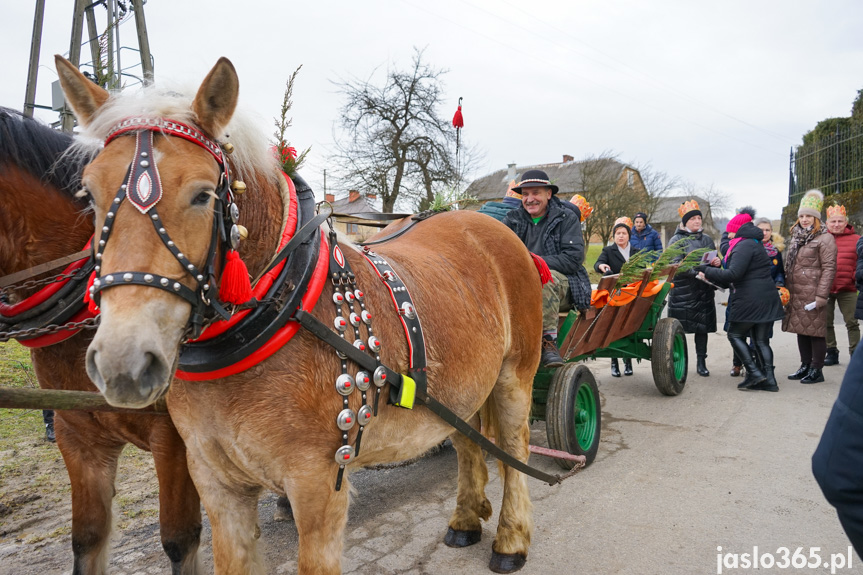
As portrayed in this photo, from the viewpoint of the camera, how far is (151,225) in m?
1.25

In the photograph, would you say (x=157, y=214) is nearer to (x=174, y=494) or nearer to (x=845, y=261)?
(x=174, y=494)

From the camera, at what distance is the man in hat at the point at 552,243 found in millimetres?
4031

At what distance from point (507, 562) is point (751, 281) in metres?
4.97

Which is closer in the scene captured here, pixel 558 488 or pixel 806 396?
pixel 558 488

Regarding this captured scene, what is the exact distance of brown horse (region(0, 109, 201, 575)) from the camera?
6.64ft

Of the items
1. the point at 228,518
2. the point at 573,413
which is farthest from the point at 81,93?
the point at 573,413

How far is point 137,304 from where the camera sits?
1183 millimetres

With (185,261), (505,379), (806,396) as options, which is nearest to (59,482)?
(505,379)

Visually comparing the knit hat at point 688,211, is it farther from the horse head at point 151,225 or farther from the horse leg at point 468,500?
the horse head at point 151,225

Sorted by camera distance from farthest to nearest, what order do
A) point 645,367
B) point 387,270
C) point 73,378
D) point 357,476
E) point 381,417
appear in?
1. point 645,367
2. point 357,476
3. point 73,378
4. point 387,270
5. point 381,417

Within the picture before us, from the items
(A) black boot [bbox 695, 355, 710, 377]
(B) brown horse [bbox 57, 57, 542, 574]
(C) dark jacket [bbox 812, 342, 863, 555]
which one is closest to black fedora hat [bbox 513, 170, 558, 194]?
(B) brown horse [bbox 57, 57, 542, 574]

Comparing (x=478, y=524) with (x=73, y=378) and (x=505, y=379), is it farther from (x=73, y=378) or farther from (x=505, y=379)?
(x=73, y=378)

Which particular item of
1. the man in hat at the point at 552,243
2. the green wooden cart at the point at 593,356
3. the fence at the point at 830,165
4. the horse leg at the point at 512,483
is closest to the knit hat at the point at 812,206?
the green wooden cart at the point at 593,356

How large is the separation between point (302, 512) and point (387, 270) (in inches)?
33.3
